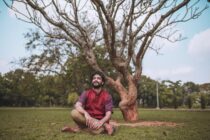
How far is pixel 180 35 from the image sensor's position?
1642 cm

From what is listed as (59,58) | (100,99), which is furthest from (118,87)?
(59,58)

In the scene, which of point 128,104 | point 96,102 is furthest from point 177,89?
point 96,102

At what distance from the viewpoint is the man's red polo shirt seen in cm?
833

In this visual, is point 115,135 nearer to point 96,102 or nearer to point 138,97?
point 96,102

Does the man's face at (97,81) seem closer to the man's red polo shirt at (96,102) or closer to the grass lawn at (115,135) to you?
the man's red polo shirt at (96,102)

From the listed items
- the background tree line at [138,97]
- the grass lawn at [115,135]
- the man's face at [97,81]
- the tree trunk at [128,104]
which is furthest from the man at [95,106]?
the background tree line at [138,97]

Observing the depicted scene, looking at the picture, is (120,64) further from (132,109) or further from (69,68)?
(69,68)

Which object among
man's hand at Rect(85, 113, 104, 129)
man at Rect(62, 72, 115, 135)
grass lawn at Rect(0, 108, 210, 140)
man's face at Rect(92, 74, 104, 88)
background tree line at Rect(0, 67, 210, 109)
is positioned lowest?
grass lawn at Rect(0, 108, 210, 140)

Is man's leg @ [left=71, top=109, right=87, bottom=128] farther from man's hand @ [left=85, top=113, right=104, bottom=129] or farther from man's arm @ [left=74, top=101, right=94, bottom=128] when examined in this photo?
man's hand @ [left=85, top=113, right=104, bottom=129]

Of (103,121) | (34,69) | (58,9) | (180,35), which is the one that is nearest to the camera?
(103,121)

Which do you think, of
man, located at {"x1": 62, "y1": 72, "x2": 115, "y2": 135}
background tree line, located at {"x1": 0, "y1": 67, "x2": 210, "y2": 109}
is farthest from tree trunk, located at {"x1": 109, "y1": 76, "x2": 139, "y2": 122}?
background tree line, located at {"x1": 0, "y1": 67, "x2": 210, "y2": 109}

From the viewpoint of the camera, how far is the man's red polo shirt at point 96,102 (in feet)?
27.3

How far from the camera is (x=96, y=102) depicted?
838 centimetres

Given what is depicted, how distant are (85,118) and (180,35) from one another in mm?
9992
